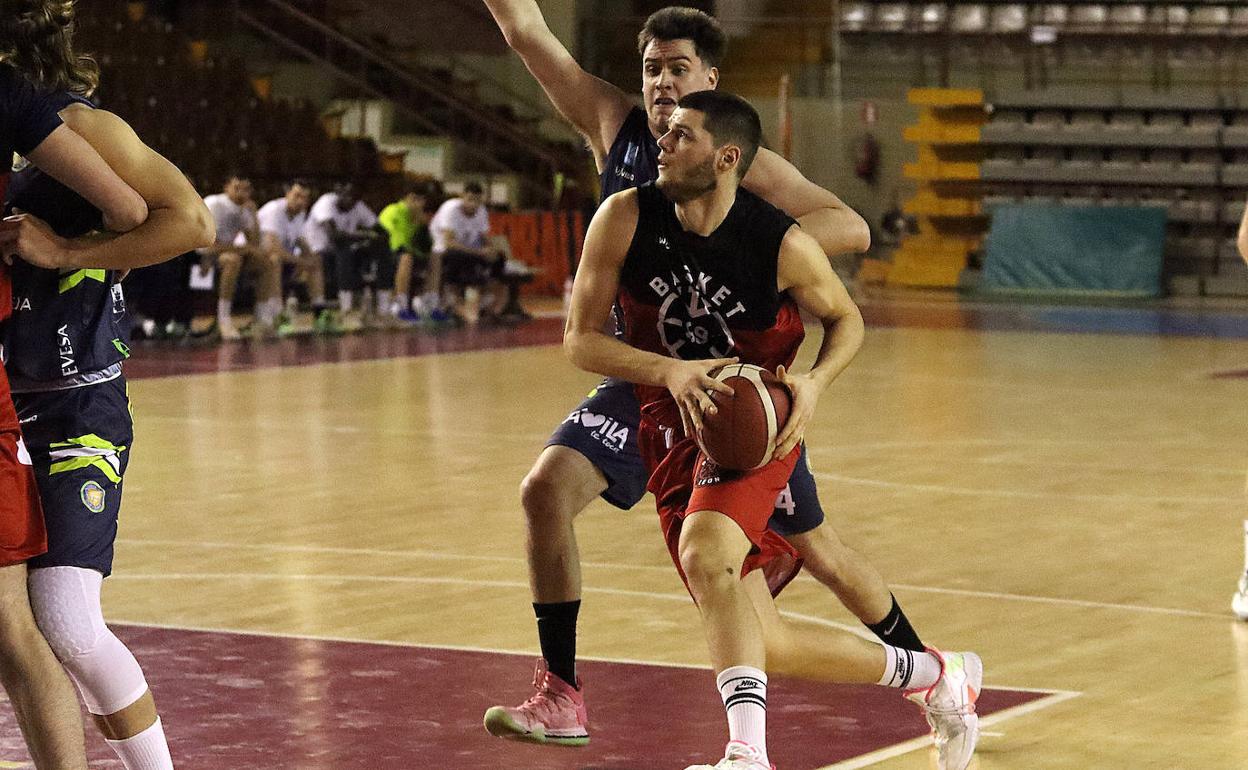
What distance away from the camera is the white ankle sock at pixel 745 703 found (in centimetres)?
428

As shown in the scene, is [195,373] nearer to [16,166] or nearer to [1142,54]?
[16,166]

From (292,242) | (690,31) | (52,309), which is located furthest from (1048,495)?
(292,242)

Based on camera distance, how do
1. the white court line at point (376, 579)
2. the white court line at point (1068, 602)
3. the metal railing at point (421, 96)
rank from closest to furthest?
1. the white court line at point (1068, 602)
2. the white court line at point (376, 579)
3. the metal railing at point (421, 96)

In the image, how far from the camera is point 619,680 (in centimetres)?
571

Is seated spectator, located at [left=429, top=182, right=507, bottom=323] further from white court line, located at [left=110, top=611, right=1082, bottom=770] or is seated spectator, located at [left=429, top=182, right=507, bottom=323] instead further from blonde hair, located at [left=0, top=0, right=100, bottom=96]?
blonde hair, located at [left=0, top=0, right=100, bottom=96]

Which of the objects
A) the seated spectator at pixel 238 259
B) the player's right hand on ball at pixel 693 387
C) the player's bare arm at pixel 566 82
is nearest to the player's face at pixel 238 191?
the seated spectator at pixel 238 259

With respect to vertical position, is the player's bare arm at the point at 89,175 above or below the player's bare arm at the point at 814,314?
above

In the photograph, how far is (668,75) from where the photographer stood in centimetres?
502

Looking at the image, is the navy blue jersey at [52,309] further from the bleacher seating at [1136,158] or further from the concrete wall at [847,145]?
the concrete wall at [847,145]

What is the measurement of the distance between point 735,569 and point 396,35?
1006 inches

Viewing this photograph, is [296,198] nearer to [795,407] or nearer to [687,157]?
[687,157]

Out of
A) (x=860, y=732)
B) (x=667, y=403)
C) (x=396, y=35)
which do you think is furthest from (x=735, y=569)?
(x=396, y=35)

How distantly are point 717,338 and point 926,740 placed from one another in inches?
46.5

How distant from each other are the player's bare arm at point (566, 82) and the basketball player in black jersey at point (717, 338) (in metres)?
0.81
